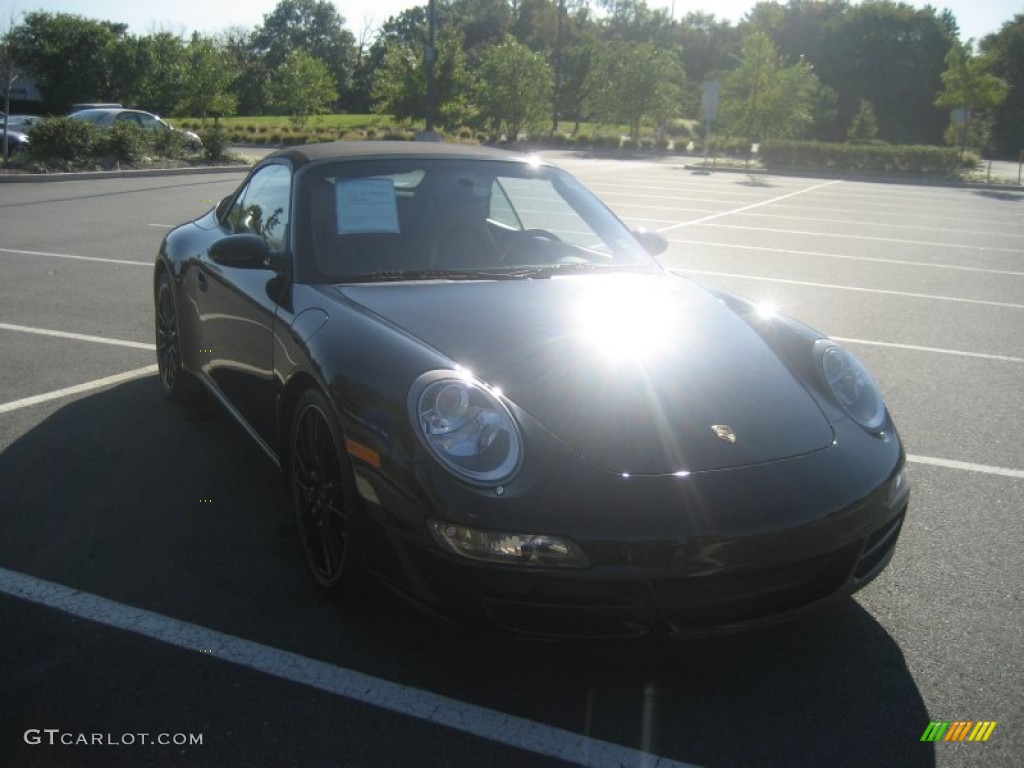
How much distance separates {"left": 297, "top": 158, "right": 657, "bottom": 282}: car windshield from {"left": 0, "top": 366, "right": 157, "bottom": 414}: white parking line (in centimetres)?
232

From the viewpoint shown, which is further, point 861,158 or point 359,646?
point 861,158

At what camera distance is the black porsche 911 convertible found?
99.6 inches

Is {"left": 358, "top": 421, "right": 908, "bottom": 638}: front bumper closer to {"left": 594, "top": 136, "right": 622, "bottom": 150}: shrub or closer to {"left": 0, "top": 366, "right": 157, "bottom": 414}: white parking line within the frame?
{"left": 0, "top": 366, "right": 157, "bottom": 414}: white parking line

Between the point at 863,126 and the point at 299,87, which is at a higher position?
the point at 299,87

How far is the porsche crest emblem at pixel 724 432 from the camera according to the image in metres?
2.81

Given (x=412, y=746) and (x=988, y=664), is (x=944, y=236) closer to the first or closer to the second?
(x=988, y=664)

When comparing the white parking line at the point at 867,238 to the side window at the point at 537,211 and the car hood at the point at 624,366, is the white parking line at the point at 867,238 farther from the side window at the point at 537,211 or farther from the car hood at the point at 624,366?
the car hood at the point at 624,366

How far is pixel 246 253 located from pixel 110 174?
1901cm

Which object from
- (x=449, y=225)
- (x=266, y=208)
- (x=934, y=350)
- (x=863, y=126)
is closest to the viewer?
(x=449, y=225)

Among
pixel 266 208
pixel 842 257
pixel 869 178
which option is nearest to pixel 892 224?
pixel 842 257

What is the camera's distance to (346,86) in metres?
83.2

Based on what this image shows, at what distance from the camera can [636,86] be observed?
4734 cm

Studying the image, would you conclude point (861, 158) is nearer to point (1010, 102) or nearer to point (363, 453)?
point (363, 453)

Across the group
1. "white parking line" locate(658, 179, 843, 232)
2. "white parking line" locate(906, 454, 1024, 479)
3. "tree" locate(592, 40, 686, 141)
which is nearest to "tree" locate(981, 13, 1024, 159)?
"tree" locate(592, 40, 686, 141)
